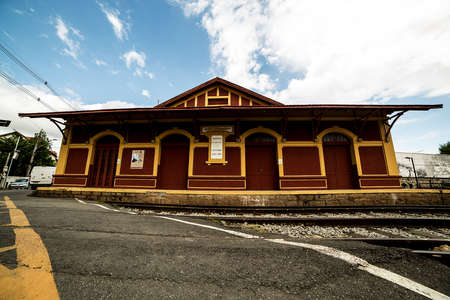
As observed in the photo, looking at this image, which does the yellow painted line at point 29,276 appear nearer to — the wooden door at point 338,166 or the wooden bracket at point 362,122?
the wooden door at point 338,166

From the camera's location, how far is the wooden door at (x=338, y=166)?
861 cm

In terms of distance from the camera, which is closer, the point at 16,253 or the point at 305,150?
the point at 16,253

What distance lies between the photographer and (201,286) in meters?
1.40

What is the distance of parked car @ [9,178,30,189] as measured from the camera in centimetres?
1975

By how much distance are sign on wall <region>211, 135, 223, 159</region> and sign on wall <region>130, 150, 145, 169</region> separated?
3845 mm

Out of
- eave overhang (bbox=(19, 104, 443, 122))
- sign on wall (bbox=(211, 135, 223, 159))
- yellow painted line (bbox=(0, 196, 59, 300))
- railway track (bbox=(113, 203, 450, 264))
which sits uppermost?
eave overhang (bbox=(19, 104, 443, 122))

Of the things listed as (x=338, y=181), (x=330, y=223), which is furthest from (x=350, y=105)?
(x=330, y=223)

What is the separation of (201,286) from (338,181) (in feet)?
31.0

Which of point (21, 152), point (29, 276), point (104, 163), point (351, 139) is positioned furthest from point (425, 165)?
point (21, 152)

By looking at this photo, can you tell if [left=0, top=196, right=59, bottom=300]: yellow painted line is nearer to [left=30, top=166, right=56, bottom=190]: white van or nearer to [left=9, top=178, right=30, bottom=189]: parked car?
[left=30, top=166, right=56, bottom=190]: white van

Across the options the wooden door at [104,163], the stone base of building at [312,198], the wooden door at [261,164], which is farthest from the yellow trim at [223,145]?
the wooden door at [104,163]

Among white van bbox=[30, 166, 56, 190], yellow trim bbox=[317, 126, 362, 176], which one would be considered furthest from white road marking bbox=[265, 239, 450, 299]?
white van bbox=[30, 166, 56, 190]

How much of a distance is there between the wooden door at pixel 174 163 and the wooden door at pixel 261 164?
338 cm

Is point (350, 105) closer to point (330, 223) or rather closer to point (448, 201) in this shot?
point (448, 201)
